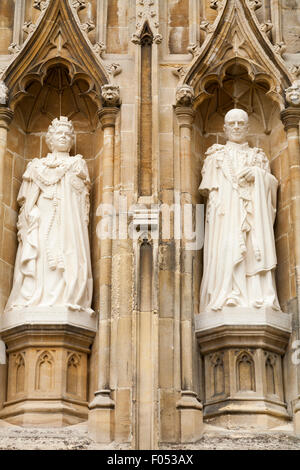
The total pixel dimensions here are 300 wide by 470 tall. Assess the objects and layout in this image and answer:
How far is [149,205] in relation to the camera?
17.3 meters

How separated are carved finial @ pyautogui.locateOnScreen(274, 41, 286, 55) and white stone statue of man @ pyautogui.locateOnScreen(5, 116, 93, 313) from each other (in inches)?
111

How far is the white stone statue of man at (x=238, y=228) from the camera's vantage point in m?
17.2

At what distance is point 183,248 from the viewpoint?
1733 cm

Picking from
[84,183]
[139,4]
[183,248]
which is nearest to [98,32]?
[139,4]

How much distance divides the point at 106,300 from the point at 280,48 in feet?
13.1

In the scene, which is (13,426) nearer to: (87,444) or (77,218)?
(87,444)

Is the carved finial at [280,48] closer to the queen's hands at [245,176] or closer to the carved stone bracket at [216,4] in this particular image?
the carved stone bracket at [216,4]

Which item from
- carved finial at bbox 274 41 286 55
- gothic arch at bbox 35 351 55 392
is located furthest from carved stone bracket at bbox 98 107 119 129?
gothic arch at bbox 35 351 55 392

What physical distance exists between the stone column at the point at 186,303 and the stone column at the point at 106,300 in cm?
81

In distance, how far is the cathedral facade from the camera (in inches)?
656

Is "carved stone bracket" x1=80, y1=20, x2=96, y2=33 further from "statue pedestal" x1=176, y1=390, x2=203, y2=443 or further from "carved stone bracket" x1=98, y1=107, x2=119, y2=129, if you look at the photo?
"statue pedestal" x1=176, y1=390, x2=203, y2=443

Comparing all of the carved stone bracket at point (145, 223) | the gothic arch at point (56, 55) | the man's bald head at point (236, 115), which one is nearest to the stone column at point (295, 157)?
the man's bald head at point (236, 115)

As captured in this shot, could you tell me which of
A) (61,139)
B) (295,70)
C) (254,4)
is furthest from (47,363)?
(254,4)
